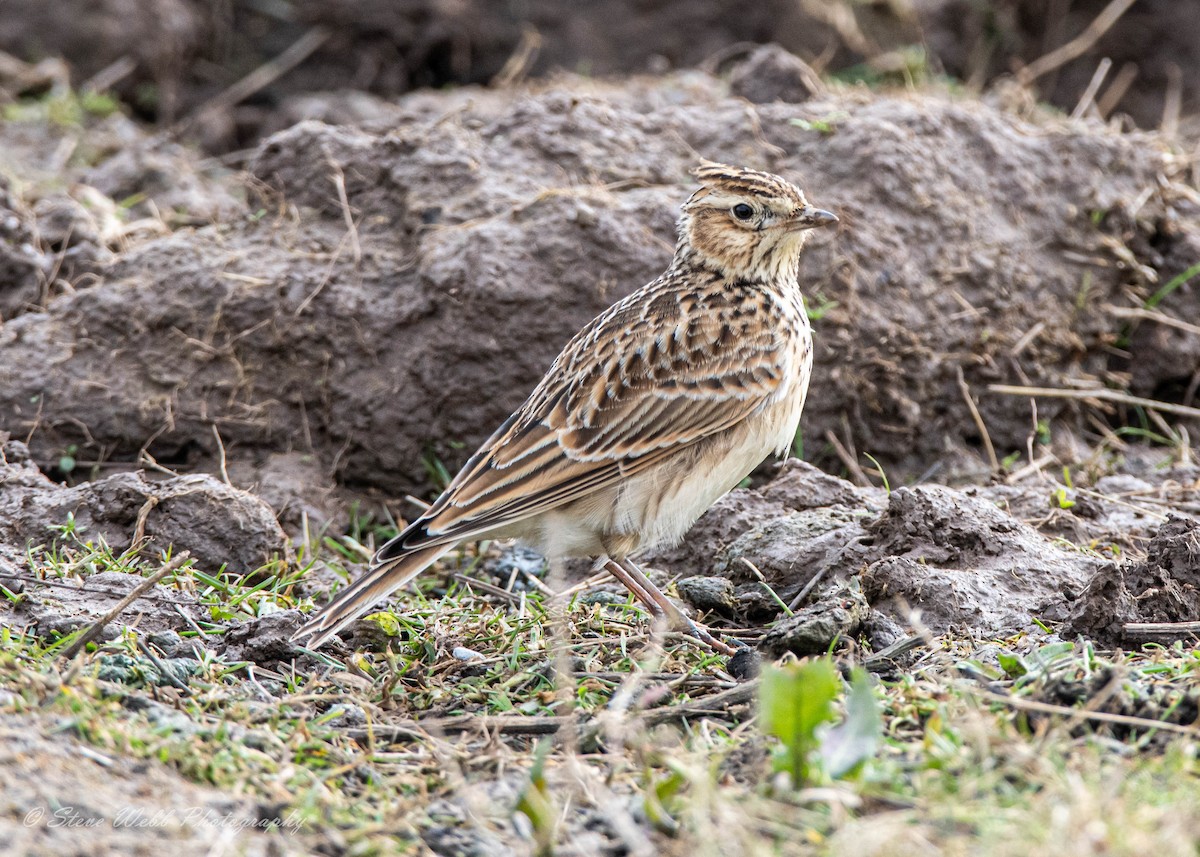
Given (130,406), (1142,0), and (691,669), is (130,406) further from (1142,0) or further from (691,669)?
(1142,0)

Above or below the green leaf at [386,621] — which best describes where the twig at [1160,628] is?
above

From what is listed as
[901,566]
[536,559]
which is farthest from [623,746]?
[536,559]

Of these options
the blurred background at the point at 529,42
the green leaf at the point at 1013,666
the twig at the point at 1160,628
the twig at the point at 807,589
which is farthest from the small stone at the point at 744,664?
the blurred background at the point at 529,42

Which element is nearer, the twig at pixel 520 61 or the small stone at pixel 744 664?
the small stone at pixel 744 664

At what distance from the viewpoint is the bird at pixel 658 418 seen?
5047 mm

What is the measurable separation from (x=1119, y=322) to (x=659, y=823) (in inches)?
202

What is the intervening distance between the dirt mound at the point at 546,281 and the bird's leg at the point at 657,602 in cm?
164

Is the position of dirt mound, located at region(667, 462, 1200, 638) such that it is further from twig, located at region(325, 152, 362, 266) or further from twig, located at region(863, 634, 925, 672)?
twig, located at region(325, 152, 362, 266)

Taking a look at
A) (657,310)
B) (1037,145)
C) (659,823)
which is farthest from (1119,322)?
(659,823)

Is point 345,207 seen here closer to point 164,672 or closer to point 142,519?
point 142,519

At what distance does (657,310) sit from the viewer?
220 inches

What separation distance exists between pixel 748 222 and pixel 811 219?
274mm

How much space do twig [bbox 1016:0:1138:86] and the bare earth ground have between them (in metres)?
1.96

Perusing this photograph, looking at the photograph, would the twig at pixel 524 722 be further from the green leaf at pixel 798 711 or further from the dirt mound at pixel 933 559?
the green leaf at pixel 798 711
